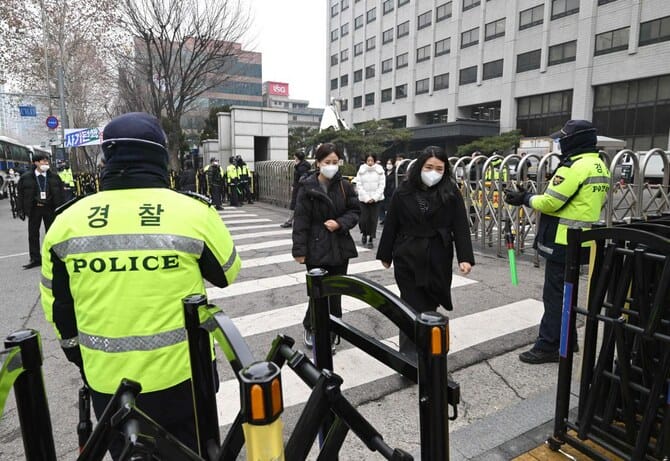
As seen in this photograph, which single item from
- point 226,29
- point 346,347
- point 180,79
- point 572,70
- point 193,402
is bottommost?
point 346,347

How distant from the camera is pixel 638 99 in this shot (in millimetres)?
32781

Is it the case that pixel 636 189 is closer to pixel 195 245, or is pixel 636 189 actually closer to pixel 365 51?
pixel 195 245

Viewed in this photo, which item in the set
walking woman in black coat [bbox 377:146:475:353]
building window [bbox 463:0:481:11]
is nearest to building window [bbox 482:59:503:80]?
building window [bbox 463:0:481:11]

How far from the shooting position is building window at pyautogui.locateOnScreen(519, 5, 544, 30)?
37.9 meters

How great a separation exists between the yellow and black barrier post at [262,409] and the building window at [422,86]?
169ft

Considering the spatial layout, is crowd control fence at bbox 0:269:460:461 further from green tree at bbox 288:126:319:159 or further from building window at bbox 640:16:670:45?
green tree at bbox 288:126:319:159

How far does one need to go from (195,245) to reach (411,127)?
49.7 m

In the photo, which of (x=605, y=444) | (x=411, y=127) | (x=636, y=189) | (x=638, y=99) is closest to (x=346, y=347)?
(x=605, y=444)

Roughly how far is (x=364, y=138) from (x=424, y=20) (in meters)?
18.1

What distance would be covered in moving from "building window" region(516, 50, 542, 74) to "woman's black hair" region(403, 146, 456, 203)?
133 feet

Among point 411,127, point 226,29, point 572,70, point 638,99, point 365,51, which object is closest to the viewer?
point 226,29

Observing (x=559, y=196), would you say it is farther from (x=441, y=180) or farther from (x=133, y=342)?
(x=133, y=342)

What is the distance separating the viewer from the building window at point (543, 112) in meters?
37.2

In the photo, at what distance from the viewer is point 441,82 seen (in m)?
47.7
